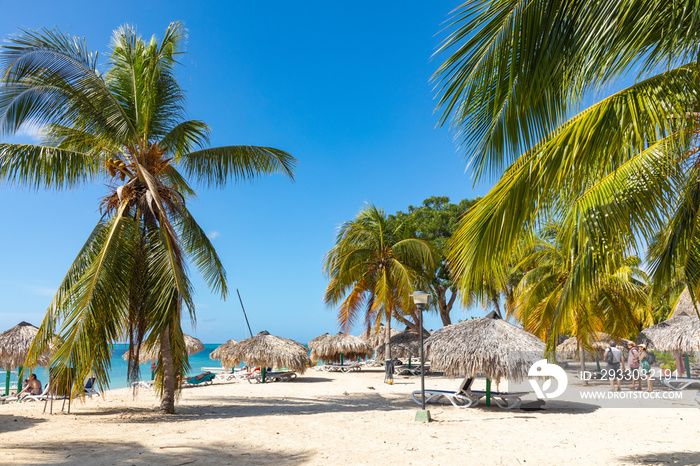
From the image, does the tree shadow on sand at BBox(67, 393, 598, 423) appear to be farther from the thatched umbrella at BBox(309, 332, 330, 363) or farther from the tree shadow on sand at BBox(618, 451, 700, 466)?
the thatched umbrella at BBox(309, 332, 330, 363)

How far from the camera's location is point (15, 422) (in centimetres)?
→ 871

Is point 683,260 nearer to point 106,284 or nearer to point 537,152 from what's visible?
point 537,152

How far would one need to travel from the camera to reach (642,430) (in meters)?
7.52

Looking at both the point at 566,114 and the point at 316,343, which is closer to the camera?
the point at 566,114

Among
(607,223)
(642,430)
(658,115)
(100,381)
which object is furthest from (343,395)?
(658,115)

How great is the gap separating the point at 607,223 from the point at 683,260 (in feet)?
3.22

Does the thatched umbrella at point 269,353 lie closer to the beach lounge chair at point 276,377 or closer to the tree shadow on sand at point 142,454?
the beach lounge chair at point 276,377

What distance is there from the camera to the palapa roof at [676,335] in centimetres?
Result: 1400

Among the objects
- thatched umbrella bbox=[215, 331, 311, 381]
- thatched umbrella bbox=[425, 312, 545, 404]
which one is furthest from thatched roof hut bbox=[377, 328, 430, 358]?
thatched umbrella bbox=[425, 312, 545, 404]

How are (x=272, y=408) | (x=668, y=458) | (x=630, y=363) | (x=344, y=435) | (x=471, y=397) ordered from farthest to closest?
(x=630, y=363), (x=272, y=408), (x=471, y=397), (x=344, y=435), (x=668, y=458)

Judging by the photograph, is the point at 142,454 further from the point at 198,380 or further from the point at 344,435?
the point at 198,380

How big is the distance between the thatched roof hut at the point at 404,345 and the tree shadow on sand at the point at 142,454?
15.3m

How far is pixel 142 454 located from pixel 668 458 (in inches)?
260

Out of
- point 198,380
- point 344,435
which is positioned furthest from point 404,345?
point 344,435
